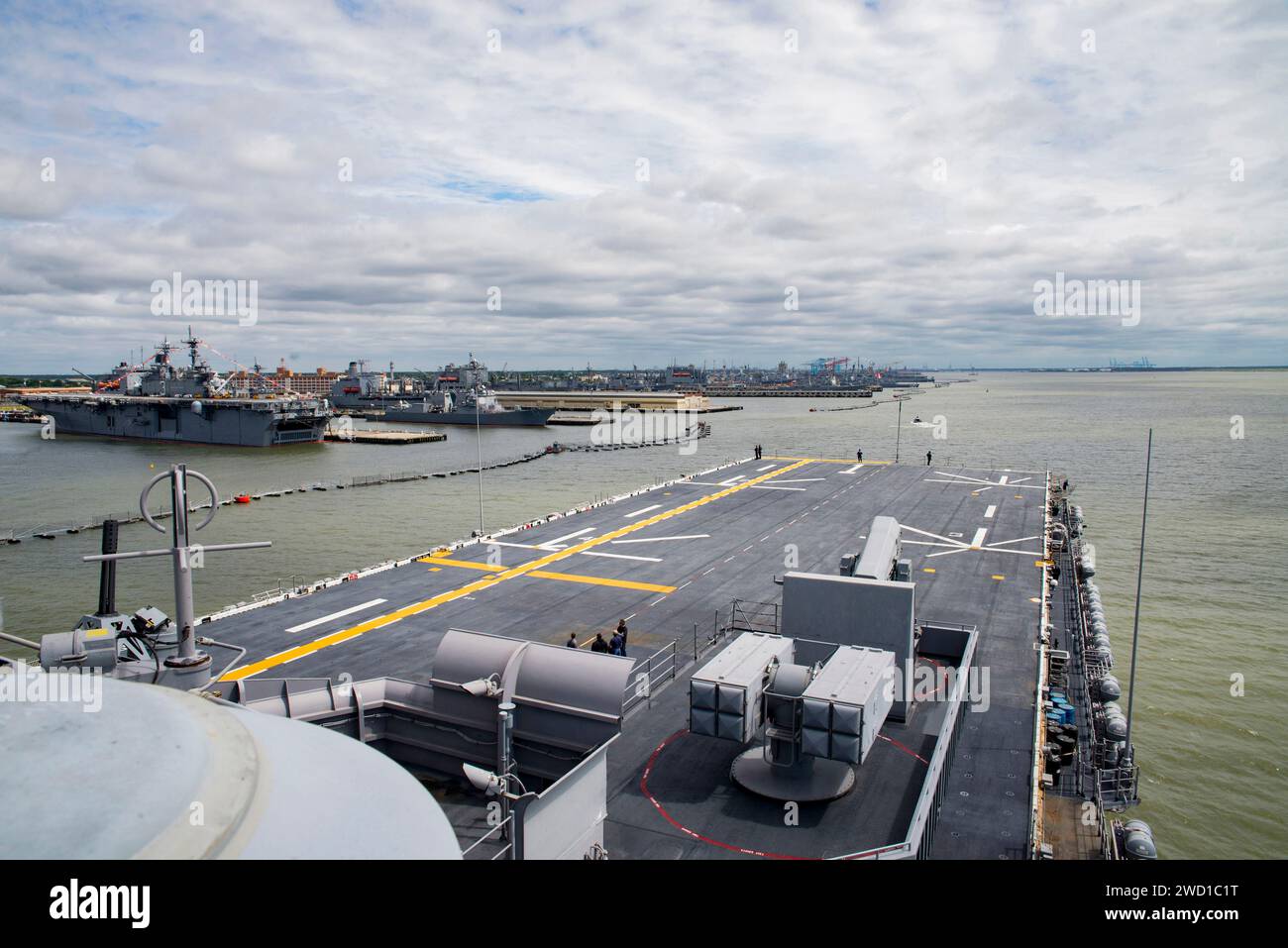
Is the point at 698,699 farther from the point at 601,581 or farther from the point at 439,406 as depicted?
the point at 439,406

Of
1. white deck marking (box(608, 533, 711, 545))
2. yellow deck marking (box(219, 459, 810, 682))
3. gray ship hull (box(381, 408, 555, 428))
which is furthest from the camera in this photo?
gray ship hull (box(381, 408, 555, 428))

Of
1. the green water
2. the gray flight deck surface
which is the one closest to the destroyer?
the green water

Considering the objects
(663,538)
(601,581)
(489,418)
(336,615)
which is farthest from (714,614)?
(489,418)

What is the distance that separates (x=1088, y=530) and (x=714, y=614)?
3537 cm

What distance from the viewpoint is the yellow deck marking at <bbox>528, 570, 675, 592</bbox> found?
2989 cm

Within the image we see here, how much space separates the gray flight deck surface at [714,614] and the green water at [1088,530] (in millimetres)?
5135

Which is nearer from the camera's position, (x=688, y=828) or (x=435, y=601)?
(x=688, y=828)

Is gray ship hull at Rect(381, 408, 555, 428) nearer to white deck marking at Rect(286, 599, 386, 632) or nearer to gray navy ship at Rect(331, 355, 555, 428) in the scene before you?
gray navy ship at Rect(331, 355, 555, 428)

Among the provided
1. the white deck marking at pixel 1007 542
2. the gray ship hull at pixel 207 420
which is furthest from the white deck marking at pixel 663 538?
the gray ship hull at pixel 207 420

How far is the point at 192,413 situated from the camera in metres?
106

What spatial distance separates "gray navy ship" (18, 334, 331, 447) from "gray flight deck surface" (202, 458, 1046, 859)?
72266 mm

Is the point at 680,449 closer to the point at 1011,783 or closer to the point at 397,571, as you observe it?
the point at 397,571

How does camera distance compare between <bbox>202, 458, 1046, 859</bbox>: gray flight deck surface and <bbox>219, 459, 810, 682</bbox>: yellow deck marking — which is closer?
<bbox>202, 458, 1046, 859</bbox>: gray flight deck surface
